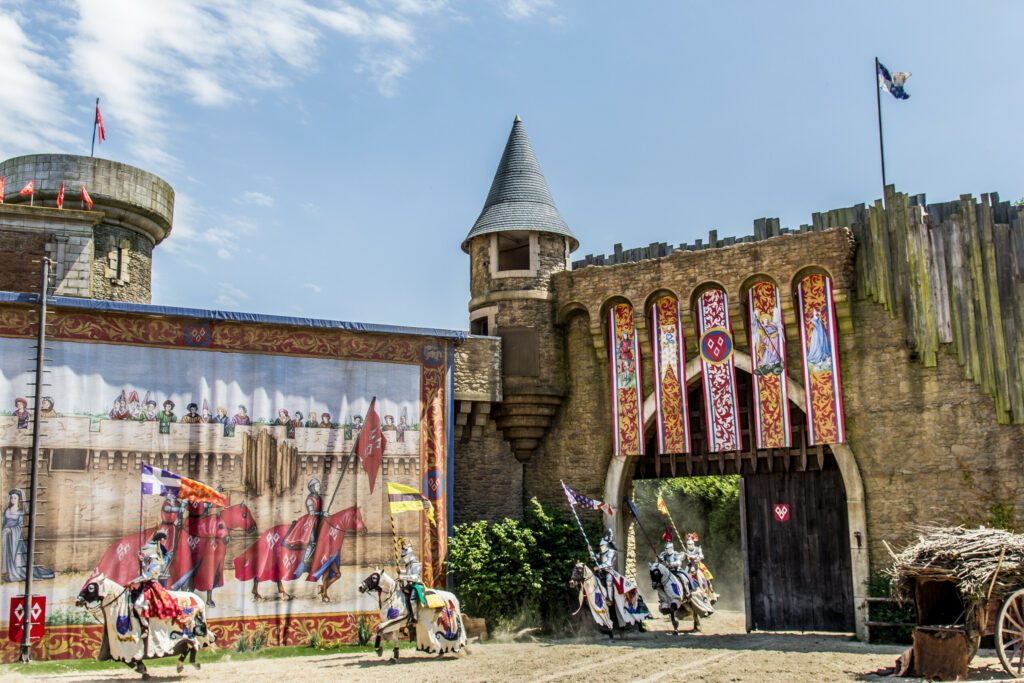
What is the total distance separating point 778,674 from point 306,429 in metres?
9.27

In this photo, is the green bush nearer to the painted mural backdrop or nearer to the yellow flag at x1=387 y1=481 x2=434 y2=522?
the painted mural backdrop

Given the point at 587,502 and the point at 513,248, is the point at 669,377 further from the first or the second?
the point at 513,248

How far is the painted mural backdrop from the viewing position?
16.2 m

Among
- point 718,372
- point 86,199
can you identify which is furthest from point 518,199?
point 86,199

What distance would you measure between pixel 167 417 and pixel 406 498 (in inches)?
179

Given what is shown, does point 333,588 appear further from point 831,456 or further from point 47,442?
point 831,456

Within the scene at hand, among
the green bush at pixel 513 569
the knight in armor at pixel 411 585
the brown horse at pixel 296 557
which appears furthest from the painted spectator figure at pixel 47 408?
the green bush at pixel 513 569

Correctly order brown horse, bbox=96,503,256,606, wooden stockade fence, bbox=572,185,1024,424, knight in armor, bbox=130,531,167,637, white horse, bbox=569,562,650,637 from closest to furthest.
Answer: knight in armor, bbox=130,531,167,637 → brown horse, bbox=96,503,256,606 → wooden stockade fence, bbox=572,185,1024,424 → white horse, bbox=569,562,650,637

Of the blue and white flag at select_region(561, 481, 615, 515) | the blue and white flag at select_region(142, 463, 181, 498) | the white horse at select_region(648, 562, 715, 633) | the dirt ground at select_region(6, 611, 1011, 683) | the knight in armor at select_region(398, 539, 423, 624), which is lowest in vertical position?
the dirt ground at select_region(6, 611, 1011, 683)

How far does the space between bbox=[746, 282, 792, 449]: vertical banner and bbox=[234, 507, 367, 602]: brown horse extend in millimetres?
7769

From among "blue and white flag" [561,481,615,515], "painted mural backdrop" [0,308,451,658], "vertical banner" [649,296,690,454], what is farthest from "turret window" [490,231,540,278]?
"blue and white flag" [561,481,615,515]

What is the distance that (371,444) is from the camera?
1891 cm

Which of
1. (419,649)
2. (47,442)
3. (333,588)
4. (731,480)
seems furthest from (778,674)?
(731,480)

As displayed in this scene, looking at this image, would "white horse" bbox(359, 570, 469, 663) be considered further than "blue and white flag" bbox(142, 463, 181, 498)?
No
